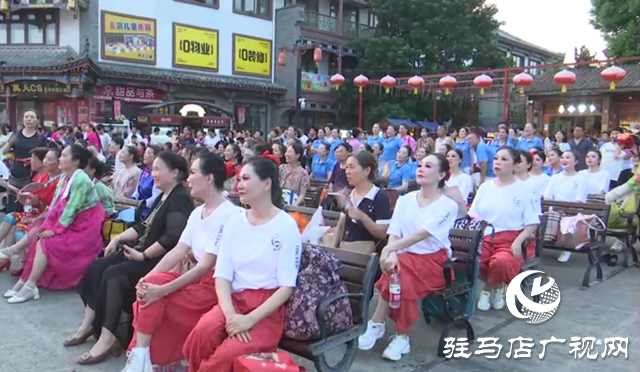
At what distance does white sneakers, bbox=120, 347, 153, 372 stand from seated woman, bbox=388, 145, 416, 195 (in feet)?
18.0

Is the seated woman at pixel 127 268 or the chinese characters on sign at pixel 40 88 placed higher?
the chinese characters on sign at pixel 40 88

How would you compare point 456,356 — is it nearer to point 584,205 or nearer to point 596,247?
point 596,247

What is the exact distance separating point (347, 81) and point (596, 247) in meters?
21.9

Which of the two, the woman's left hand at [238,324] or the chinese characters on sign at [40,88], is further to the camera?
the chinese characters on sign at [40,88]

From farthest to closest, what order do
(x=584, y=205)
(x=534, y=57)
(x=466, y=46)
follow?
1. (x=534, y=57)
2. (x=466, y=46)
3. (x=584, y=205)

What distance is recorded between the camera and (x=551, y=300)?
17.0 ft

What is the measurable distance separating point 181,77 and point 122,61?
216 centimetres

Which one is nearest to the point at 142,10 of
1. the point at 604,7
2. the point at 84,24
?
the point at 84,24

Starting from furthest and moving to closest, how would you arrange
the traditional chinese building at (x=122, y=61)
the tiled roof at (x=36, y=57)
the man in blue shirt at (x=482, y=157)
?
the traditional chinese building at (x=122, y=61) → the tiled roof at (x=36, y=57) → the man in blue shirt at (x=482, y=157)

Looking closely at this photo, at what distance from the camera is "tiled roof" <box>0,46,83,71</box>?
62.2 ft

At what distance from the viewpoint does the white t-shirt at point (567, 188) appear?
6.82 m

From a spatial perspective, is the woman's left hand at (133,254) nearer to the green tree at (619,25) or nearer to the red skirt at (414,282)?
the red skirt at (414,282)

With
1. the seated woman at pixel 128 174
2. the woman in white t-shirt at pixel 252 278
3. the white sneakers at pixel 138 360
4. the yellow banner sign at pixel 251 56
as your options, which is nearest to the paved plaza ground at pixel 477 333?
the white sneakers at pixel 138 360

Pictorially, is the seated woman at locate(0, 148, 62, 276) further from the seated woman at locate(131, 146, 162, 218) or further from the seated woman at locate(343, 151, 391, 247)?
the seated woman at locate(343, 151, 391, 247)
